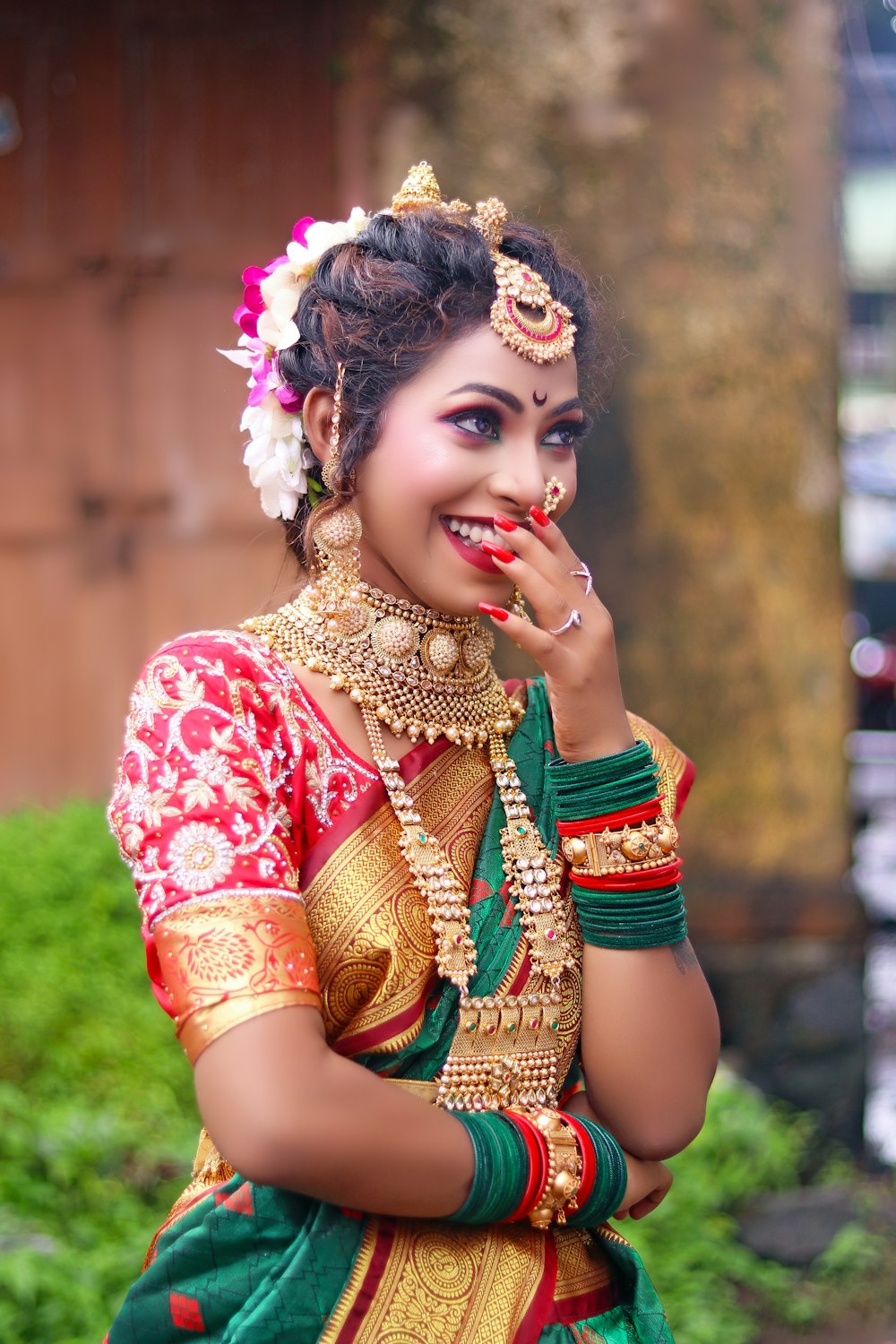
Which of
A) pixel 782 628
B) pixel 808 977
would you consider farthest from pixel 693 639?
pixel 808 977

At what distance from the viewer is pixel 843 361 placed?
4953 mm

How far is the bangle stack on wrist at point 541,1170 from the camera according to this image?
5.20ft

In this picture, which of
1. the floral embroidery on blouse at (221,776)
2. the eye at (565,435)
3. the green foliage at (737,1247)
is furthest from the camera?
the green foliage at (737,1247)

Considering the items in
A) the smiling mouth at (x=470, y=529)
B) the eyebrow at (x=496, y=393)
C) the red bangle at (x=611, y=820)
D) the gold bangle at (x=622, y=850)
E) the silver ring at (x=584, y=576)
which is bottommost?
the gold bangle at (x=622, y=850)

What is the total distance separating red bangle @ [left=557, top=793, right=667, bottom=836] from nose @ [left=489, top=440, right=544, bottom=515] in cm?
39

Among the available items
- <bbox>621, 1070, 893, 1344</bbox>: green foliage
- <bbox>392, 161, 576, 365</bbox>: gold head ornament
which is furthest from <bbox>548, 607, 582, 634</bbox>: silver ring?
<bbox>621, 1070, 893, 1344</bbox>: green foliage

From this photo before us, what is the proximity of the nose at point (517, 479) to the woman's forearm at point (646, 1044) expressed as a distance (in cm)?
55

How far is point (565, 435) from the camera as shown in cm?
192

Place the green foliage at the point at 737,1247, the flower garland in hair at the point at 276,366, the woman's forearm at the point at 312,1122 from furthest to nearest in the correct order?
the green foliage at the point at 737,1247 → the flower garland in hair at the point at 276,366 → the woman's forearm at the point at 312,1122

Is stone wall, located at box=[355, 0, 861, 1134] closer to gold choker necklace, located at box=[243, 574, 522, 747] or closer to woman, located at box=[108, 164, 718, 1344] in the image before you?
woman, located at box=[108, 164, 718, 1344]

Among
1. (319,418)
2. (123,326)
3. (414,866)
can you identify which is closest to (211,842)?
(414,866)

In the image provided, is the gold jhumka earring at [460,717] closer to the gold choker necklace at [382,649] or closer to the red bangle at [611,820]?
the gold choker necklace at [382,649]

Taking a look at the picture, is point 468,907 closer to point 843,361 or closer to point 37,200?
point 843,361

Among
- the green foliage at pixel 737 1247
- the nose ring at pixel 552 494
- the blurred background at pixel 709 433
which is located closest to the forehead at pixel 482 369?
the nose ring at pixel 552 494
